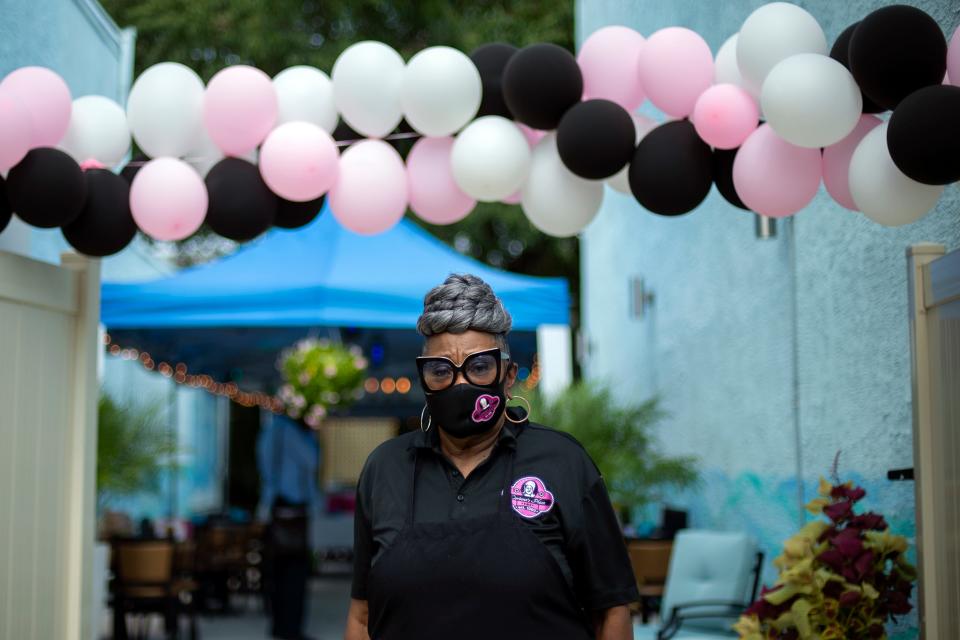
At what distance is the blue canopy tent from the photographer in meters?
7.51

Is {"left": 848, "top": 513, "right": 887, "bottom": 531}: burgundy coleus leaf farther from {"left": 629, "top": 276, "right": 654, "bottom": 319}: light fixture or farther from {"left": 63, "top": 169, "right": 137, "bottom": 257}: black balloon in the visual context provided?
{"left": 629, "top": 276, "right": 654, "bottom": 319}: light fixture

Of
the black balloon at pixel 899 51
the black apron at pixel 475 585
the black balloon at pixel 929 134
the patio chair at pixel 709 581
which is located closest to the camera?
the black apron at pixel 475 585

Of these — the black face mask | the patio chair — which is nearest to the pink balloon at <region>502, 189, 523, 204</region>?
the black face mask

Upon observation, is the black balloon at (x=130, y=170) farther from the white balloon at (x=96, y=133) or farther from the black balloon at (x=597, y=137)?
the black balloon at (x=597, y=137)

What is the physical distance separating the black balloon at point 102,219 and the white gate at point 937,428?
2.68 meters

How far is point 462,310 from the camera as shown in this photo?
2430mm

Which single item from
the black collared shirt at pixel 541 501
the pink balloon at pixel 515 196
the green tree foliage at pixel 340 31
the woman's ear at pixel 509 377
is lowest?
the black collared shirt at pixel 541 501

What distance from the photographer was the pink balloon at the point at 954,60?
120 inches

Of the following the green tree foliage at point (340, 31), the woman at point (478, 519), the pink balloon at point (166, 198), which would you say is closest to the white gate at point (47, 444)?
the pink balloon at point (166, 198)

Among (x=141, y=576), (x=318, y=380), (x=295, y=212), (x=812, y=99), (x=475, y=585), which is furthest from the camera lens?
(x=318, y=380)

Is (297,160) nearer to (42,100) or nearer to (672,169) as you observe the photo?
(42,100)

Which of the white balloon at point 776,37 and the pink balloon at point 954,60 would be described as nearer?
the pink balloon at point 954,60

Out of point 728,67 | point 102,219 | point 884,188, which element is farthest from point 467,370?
point 102,219

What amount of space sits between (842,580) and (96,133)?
299 centimetres
